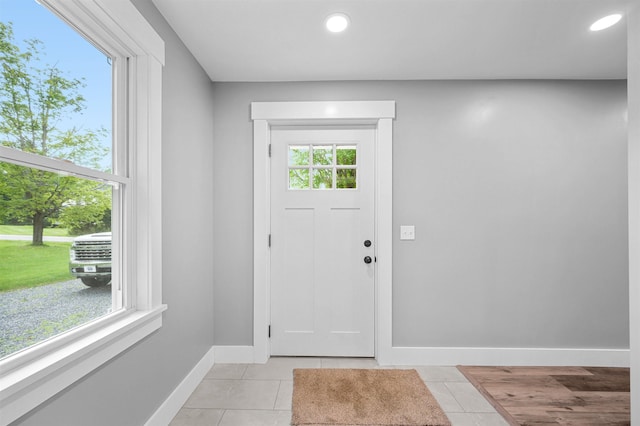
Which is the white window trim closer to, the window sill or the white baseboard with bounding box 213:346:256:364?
the window sill

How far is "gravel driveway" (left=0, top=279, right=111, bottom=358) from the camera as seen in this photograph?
1.06 metres

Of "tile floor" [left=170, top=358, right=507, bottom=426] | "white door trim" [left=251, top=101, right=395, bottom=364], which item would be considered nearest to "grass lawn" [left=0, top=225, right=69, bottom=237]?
"tile floor" [left=170, top=358, right=507, bottom=426]

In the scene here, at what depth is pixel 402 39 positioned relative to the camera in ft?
6.97

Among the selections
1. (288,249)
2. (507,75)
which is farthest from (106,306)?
(507,75)

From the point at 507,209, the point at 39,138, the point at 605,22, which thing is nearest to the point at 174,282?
the point at 39,138

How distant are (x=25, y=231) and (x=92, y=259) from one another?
0.35 m

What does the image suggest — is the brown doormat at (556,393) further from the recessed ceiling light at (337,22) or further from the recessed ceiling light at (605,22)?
the recessed ceiling light at (337,22)

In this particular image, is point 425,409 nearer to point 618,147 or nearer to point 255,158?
point 255,158

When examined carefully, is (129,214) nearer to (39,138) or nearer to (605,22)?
(39,138)

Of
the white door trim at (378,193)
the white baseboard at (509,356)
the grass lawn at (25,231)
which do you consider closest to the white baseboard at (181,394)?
the white door trim at (378,193)

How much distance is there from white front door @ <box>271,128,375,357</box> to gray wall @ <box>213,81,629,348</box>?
0.91 feet

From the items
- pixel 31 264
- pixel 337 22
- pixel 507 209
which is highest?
pixel 337 22

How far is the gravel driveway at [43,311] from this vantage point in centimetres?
106

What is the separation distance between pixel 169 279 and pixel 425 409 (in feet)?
5.73
